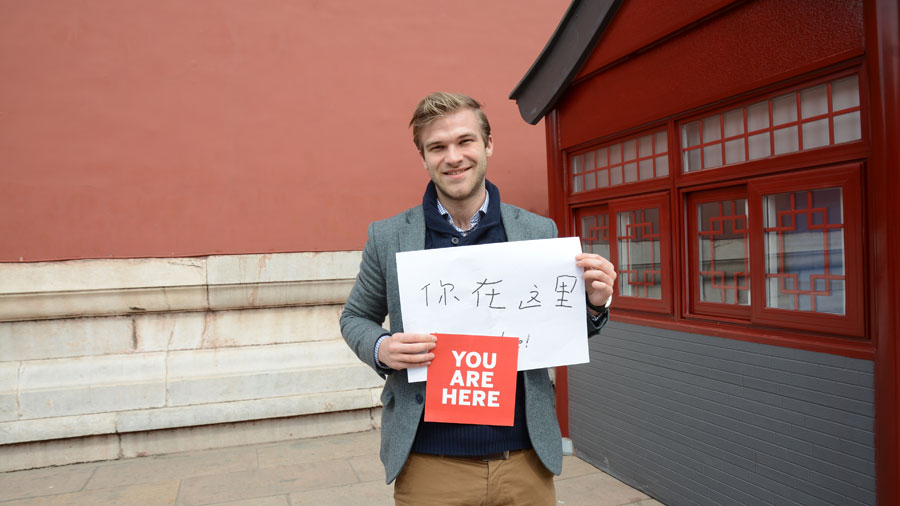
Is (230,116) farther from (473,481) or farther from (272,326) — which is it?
(473,481)

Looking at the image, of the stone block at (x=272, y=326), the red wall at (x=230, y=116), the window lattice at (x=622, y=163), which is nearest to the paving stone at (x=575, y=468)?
the window lattice at (x=622, y=163)

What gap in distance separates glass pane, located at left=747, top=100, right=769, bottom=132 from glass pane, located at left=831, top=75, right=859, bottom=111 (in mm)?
336

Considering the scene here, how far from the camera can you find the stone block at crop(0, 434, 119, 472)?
176 inches

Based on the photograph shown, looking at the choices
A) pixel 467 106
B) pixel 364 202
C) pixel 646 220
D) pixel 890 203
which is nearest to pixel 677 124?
pixel 646 220

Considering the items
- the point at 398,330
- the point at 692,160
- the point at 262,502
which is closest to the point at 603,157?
the point at 692,160

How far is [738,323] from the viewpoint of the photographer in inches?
121

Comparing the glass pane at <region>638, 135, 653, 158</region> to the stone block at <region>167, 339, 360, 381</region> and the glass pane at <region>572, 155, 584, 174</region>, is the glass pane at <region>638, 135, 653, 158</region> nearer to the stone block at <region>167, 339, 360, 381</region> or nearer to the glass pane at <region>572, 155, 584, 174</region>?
the glass pane at <region>572, 155, 584, 174</region>

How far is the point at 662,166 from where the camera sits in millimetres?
3611

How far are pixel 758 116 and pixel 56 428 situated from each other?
4887mm

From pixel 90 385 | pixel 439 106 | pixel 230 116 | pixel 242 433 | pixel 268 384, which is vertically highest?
pixel 230 116

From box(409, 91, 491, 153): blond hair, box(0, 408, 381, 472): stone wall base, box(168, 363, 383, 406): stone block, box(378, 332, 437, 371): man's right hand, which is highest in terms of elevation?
box(409, 91, 491, 153): blond hair

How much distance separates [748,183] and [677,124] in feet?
2.08

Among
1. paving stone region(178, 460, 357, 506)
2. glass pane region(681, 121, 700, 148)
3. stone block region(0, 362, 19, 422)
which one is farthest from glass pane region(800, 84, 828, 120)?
stone block region(0, 362, 19, 422)

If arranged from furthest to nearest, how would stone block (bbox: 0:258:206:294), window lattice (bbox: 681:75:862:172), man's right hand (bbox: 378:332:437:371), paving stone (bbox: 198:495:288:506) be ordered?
stone block (bbox: 0:258:206:294)
paving stone (bbox: 198:495:288:506)
window lattice (bbox: 681:75:862:172)
man's right hand (bbox: 378:332:437:371)
